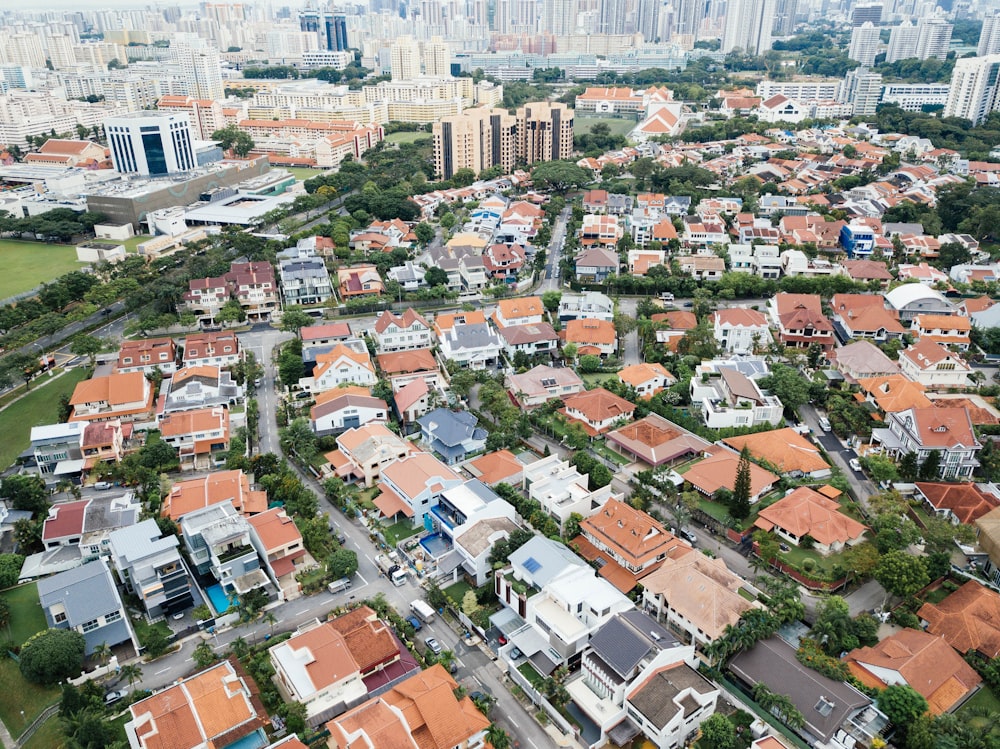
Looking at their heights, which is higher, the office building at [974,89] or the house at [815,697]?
the office building at [974,89]

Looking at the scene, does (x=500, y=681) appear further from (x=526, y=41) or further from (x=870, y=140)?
(x=526, y=41)

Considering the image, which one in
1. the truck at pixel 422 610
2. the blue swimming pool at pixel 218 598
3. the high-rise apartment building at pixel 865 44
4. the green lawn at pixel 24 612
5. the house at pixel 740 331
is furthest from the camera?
the high-rise apartment building at pixel 865 44

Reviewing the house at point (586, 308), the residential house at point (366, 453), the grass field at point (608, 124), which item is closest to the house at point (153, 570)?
the residential house at point (366, 453)

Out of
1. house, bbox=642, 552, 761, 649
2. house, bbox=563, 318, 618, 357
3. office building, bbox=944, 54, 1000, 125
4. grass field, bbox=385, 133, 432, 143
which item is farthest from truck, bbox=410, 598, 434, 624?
office building, bbox=944, 54, 1000, 125

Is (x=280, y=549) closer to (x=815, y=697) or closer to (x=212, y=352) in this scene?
(x=815, y=697)

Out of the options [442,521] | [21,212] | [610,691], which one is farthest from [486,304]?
[21,212]

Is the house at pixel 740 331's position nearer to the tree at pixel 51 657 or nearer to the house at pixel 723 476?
the house at pixel 723 476

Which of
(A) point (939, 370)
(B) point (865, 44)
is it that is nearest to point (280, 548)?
(A) point (939, 370)
